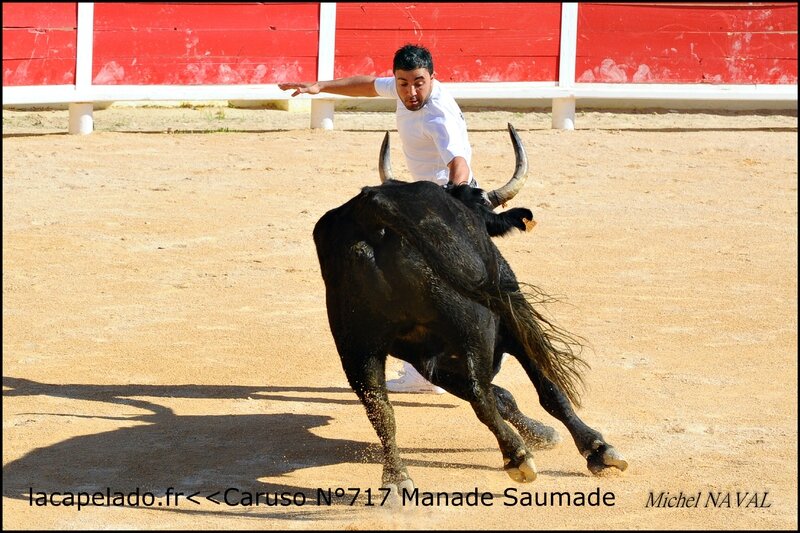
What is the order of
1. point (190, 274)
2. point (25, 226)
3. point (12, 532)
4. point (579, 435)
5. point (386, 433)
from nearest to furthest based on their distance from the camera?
point (12, 532) < point (386, 433) < point (579, 435) < point (190, 274) < point (25, 226)

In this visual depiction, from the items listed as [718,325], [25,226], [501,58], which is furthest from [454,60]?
[718,325]

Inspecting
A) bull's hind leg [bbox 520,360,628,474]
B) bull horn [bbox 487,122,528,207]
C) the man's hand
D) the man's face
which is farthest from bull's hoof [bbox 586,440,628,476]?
the man's hand

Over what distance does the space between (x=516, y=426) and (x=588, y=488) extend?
0.43 m

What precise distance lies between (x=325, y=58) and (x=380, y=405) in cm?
662

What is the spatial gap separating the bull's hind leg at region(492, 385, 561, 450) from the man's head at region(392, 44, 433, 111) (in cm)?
97

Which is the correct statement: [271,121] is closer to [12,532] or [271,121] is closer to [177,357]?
[177,357]

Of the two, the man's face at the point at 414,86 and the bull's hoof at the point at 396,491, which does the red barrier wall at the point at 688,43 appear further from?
the bull's hoof at the point at 396,491

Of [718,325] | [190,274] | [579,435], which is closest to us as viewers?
[579,435]

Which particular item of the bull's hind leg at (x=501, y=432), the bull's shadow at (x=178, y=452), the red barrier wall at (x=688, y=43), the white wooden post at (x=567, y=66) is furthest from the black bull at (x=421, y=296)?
the red barrier wall at (x=688, y=43)

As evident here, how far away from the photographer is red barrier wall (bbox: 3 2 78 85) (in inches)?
339

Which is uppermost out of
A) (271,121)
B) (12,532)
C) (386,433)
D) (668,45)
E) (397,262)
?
(668,45)

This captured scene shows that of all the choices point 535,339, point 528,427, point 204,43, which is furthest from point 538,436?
point 204,43

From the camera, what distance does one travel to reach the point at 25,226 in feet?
22.0

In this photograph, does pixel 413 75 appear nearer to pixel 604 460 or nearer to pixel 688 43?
pixel 604 460
